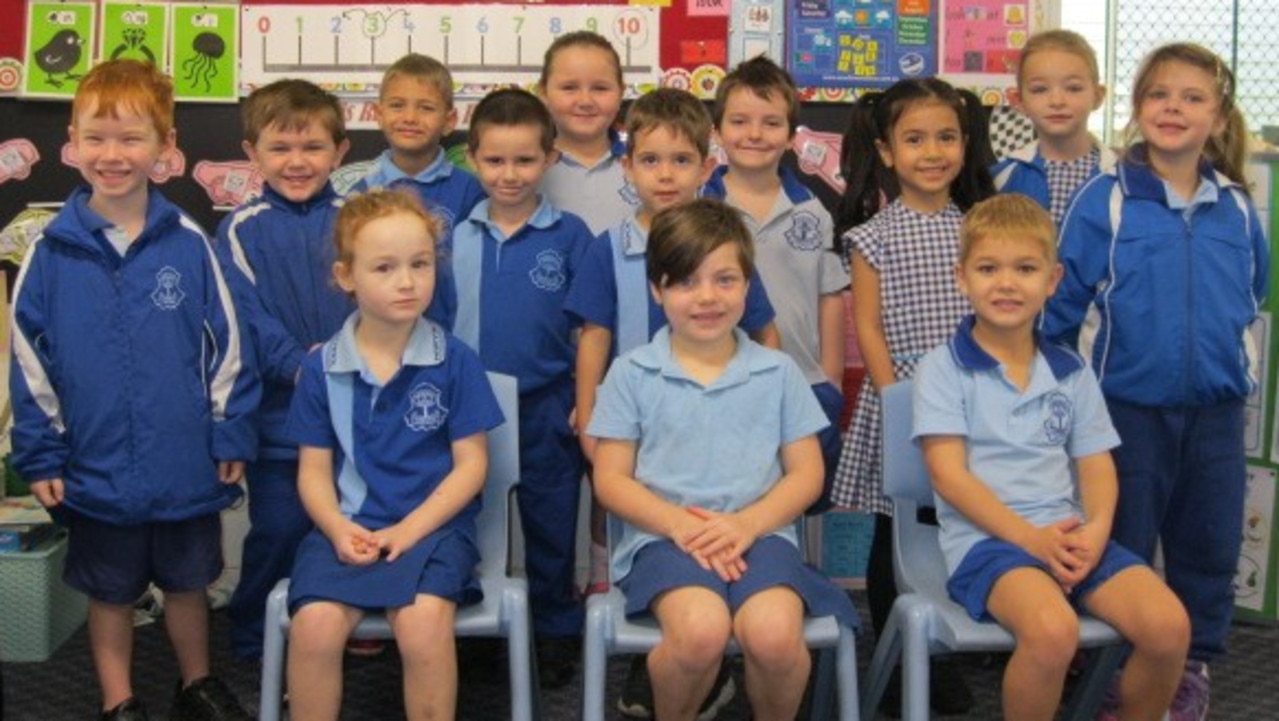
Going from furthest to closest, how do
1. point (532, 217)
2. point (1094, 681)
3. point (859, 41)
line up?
point (859, 41)
point (532, 217)
point (1094, 681)

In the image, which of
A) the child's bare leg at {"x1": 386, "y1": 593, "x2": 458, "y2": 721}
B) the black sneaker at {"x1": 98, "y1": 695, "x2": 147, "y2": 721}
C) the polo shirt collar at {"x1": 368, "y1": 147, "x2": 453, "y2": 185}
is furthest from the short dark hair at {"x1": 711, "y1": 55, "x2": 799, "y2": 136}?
the black sneaker at {"x1": 98, "y1": 695, "x2": 147, "y2": 721}

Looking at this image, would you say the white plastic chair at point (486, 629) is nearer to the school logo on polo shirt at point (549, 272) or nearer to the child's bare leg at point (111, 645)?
the child's bare leg at point (111, 645)

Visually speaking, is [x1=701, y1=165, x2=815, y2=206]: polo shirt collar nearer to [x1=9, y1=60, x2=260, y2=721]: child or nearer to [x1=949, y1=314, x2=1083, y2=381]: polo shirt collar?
[x1=949, y1=314, x2=1083, y2=381]: polo shirt collar

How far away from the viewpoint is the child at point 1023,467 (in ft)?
7.04

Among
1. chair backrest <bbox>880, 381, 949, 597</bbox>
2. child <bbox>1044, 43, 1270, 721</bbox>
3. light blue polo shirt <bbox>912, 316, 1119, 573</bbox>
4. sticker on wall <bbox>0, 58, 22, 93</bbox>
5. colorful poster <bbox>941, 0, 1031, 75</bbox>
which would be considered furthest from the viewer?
colorful poster <bbox>941, 0, 1031, 75</bbox>

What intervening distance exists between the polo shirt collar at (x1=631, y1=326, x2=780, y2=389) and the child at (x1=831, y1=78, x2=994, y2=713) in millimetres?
412

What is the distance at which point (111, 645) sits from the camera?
2.52 m

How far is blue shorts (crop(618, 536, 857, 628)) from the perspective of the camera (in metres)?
2.12

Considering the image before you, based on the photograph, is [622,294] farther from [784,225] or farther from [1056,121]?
[1056,121]

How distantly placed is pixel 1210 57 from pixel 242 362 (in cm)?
184

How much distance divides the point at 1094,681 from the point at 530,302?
1.22m

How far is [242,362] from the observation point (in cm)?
252

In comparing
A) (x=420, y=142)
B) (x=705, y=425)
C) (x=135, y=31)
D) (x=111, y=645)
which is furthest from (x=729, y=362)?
(x=135, y=31)

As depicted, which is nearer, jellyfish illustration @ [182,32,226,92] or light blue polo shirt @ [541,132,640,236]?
light blue polo shirt @ [541,132,640,236]
